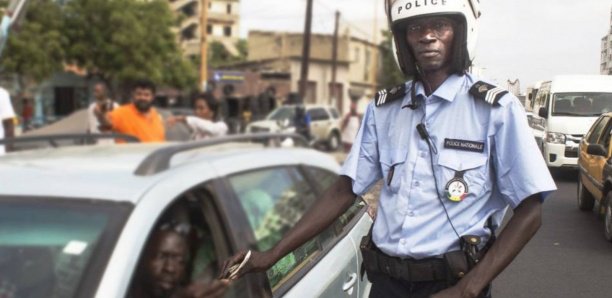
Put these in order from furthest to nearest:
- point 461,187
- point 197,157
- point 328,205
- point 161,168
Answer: point 197,157, point 161,168, point 328,205, point 461,187

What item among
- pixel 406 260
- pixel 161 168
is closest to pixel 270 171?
pixel 161 168

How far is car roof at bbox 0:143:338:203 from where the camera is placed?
2381 mm

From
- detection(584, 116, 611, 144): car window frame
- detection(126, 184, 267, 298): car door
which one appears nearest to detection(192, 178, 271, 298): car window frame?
detection(126, 184, 267, 298): car door

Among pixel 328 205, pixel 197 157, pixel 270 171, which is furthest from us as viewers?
pixel 270 171

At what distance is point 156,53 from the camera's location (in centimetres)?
3119

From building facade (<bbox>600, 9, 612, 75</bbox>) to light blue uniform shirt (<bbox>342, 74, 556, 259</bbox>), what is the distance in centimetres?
126

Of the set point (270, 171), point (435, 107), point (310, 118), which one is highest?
point (435, 107)

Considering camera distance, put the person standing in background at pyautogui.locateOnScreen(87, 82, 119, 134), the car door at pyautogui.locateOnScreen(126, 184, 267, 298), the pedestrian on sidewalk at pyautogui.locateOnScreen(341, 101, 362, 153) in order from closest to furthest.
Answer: the car door at pyautogui.locateOnScreen(126, 184, 267, 298), the person standing in background at pyautogui.locateOnScreen(87, 82, 119, 134), the pedestrian on sidewalk at pyautogui.locateOnScreen(341, 101, 362, 153)

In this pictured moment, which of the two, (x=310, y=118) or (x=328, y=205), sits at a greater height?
(x=328, y=205)

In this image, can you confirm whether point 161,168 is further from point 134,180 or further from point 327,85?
point 327,85

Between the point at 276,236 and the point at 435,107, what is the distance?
4.40 ft

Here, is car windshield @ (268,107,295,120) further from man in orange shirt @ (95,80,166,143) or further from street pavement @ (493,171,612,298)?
street pavement @ (493,171,612,298)

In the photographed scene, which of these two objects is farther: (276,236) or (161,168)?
(276,236)

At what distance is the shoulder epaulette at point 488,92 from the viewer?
6.54 feet
